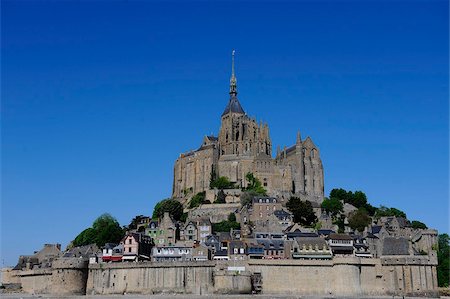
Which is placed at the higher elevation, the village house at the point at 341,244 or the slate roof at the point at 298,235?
the slate roof at the point at 298,235

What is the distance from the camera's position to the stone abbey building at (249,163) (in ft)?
321

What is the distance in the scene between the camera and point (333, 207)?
302 ft

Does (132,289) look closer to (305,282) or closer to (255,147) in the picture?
(305,282)

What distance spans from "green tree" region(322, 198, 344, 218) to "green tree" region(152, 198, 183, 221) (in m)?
22.5

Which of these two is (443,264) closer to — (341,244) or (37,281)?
(341,244)

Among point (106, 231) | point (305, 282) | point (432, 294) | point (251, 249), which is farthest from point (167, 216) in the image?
point (432, 294)

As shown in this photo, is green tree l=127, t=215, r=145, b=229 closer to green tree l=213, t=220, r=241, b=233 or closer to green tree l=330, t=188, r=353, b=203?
green tree l=213, t=220, r=241, b=233

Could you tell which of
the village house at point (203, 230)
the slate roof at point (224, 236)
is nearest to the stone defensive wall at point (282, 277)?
the slate roof at point (224, 236)

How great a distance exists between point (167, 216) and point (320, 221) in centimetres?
2182

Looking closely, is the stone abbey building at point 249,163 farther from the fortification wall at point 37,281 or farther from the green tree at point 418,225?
the fortification wall at point 37,281

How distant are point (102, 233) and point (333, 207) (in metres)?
34.8

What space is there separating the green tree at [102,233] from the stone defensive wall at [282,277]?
57.9 ft

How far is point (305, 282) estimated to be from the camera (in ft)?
212

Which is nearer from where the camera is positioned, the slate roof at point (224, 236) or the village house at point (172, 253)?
the village house at point (172, 253)
